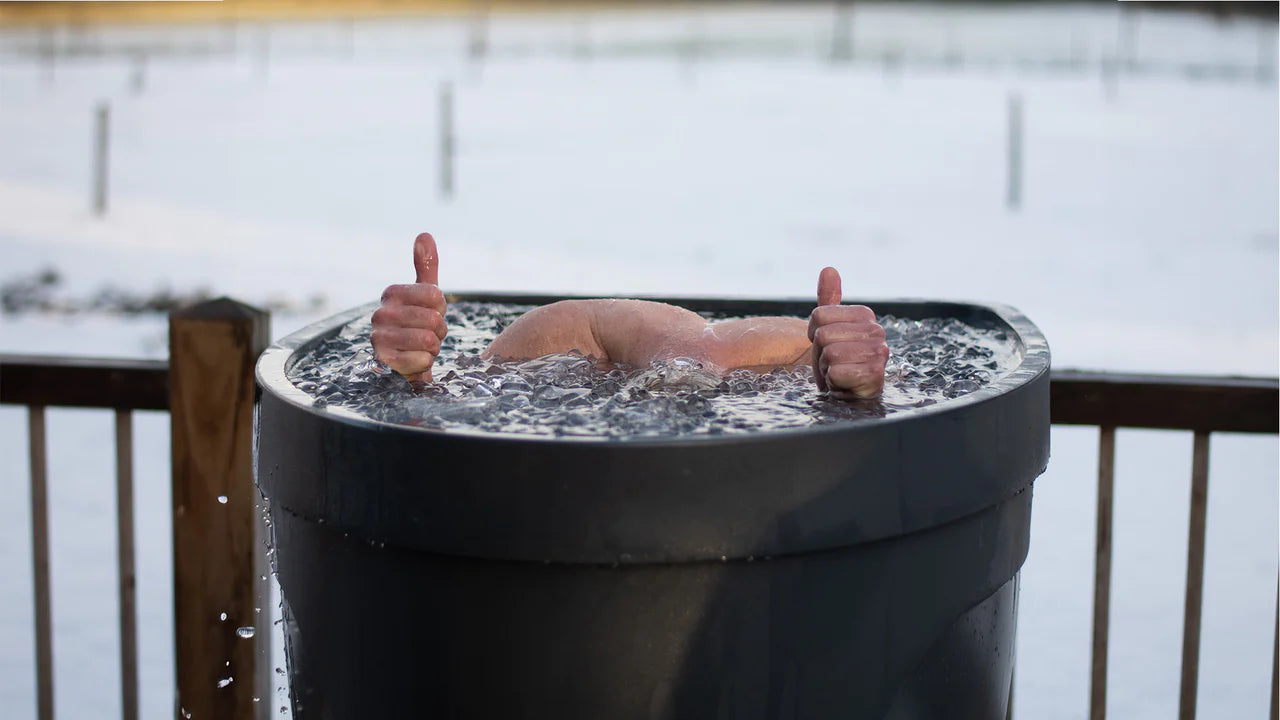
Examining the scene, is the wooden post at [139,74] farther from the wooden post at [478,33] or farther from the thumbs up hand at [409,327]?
the thumbs up hand at [409,327]

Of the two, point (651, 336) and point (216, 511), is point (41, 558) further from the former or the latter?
point (651, 336)

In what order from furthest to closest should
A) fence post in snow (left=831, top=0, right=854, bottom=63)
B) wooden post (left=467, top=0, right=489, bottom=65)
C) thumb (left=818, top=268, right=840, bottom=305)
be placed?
wooden post (left=467, top=0, right=489, bottom=65) < fence post in snow (left=831, top=0, right=854, bottom=63) < thumb (left=818, top=268, right=840, bottom=305)

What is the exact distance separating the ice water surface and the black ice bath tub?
0.18 feet

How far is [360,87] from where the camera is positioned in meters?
14.2

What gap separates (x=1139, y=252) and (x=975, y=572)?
7.36 metres

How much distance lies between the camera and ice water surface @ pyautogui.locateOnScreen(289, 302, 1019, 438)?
108 cm

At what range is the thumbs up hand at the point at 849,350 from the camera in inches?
45.8

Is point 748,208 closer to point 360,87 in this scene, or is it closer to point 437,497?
point 360,87

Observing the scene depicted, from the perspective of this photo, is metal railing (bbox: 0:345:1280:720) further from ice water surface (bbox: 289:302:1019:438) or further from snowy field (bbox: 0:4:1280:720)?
snowy field (bbox: 0:4:1280:720)

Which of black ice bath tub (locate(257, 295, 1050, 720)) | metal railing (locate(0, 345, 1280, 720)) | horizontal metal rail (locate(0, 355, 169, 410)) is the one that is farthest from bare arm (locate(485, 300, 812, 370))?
horizontal metal rail (locate(0, 355, 169, 410))

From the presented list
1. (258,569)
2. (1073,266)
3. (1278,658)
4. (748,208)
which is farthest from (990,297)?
(258,569)

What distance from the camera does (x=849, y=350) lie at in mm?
1162

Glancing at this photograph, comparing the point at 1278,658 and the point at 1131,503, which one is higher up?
the point at 1278,658

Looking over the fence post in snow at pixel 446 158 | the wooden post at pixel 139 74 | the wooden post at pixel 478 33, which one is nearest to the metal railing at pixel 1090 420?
the fence post in snow at pixel 446 158
